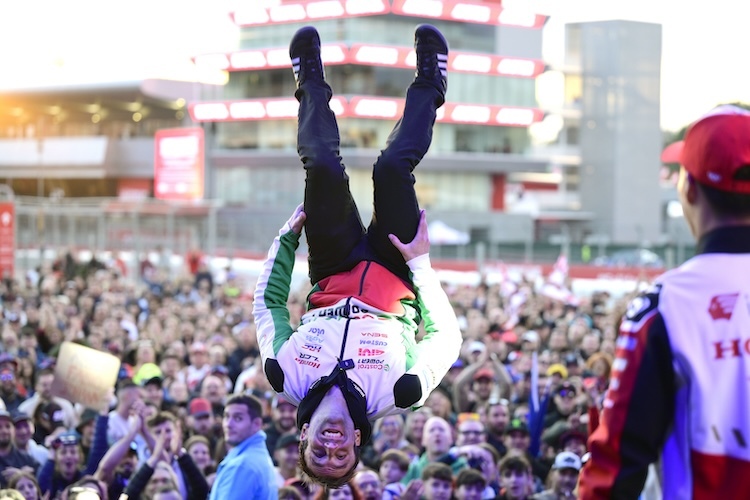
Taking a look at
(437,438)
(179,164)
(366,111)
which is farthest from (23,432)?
(366,111)

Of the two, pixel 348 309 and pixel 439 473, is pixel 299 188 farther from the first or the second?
pixel 348 309

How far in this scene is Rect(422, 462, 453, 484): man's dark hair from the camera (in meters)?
6.92

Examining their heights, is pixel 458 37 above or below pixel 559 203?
above

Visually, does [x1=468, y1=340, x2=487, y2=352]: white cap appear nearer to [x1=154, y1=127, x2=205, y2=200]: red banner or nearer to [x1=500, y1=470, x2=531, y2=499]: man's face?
[x1=500, y1=470, x2=531, y2=499]: man's face

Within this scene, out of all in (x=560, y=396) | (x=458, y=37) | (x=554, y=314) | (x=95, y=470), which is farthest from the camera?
(x=458, y=37)

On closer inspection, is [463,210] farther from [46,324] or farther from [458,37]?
[46,324]

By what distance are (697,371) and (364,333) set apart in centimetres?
247

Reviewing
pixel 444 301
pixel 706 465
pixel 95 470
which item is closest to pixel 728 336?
pixel 706 465

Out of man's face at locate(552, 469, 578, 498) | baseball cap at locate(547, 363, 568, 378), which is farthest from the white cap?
man's face at locate(552, 469, 578, 498)

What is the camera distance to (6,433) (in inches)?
301

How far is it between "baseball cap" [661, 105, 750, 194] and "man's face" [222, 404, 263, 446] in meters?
3.94

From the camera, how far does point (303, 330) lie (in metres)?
5.27

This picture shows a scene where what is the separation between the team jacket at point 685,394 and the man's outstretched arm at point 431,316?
2.25 meters

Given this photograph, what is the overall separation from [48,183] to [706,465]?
57721mm
